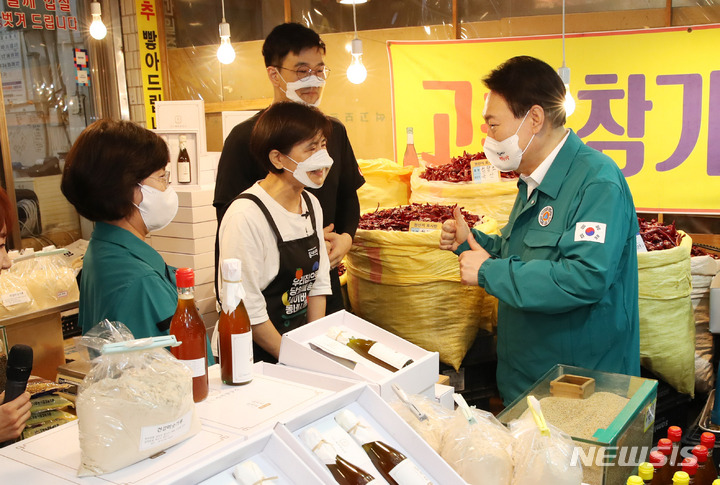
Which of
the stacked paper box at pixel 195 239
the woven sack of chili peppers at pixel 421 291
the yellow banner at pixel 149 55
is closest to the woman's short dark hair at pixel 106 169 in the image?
the woven sack of chili peppers at pixel 421 291

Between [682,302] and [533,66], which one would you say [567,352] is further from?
[682,302]

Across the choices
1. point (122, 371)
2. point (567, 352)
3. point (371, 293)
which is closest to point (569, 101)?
point (371, 293)

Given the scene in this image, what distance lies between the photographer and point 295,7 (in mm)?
6074

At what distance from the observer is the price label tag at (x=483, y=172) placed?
153 inches

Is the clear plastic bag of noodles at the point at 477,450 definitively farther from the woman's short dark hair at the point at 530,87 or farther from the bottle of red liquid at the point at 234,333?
the woman's short dark hair at the point at 530,87

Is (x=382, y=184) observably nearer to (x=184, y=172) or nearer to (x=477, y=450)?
(x=184, y=172)

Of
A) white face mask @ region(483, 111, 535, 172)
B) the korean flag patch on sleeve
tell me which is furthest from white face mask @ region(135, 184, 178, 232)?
the korean flag patch on sleeve

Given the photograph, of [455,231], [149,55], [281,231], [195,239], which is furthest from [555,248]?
[149,55]

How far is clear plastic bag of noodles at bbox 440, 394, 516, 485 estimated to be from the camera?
137 cm

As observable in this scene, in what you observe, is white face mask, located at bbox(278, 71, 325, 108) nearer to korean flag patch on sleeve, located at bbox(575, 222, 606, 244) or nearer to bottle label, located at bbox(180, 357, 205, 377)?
korean flag patch on sleeve, located at bbox(575, 222, 606, 244)

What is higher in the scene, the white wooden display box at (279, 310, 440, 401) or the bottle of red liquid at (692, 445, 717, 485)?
the white wooden display box at (279, 310, 440, 401)

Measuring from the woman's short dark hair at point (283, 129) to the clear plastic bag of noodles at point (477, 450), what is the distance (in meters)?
1.29

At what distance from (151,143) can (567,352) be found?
5.03 ft

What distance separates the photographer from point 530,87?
231cm
